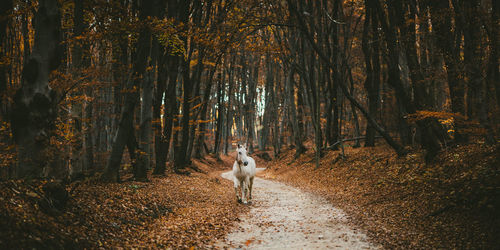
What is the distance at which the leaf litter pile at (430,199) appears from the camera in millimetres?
5262

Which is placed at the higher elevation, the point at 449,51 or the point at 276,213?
the point at 449,51

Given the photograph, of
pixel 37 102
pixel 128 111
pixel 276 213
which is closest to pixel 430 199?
pixel 276 213

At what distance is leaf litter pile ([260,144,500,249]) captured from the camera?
5262mm

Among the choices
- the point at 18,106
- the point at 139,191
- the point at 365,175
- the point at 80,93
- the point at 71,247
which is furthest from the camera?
the point at 365,175

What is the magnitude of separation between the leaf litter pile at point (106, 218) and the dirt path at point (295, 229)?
528 millimetres

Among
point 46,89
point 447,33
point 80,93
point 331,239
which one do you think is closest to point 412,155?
point 447,33

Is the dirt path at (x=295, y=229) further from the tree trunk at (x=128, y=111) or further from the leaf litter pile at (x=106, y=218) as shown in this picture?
the tree trunk at (x=128, y=111)

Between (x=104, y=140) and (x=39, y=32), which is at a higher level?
(x=39, y=32)

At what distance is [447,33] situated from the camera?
381 inches

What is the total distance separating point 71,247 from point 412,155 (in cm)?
1121

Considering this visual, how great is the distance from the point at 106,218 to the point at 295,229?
417 cm

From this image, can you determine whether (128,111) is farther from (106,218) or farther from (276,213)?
(276,213)

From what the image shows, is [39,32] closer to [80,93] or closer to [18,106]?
[18,106]

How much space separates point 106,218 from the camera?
6172mm
